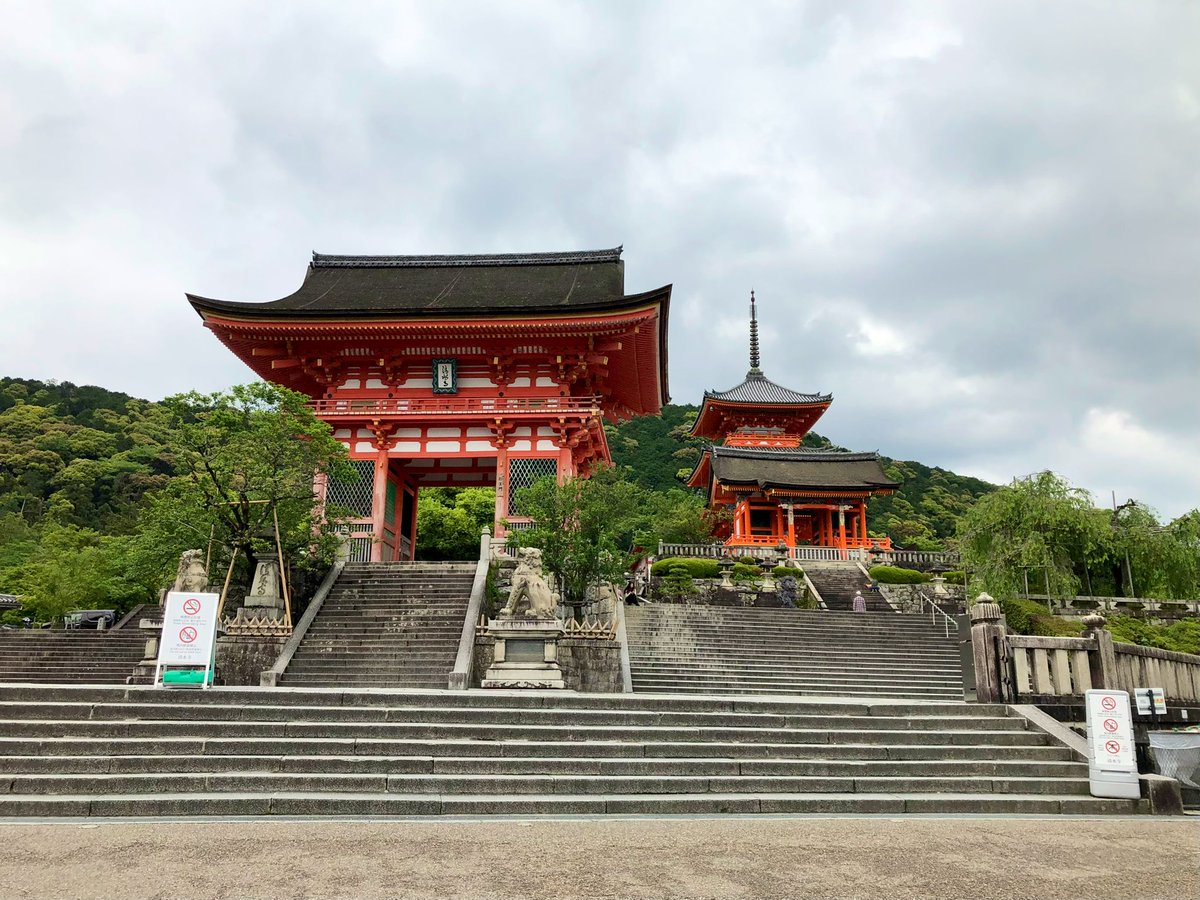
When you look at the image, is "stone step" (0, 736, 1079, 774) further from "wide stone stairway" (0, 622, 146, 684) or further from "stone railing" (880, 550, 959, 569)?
"stone railing" (880, 550, 959, 569)

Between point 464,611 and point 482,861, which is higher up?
point 464,611

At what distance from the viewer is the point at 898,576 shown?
27625 mm

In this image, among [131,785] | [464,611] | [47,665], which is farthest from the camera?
[47,665]

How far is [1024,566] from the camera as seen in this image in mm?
21594

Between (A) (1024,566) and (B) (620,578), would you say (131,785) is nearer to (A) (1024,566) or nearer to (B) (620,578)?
(B) (620,578)

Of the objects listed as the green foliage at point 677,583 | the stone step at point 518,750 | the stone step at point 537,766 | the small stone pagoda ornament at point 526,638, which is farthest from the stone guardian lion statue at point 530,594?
the green foliage at point 677,583

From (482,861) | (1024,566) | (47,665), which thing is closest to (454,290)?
(47,665)

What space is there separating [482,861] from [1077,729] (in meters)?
7.37

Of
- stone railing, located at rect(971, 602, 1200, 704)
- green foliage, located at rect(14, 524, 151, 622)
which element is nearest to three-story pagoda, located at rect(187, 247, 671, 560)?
green foliage, located at rect(14, 524, 151, 622)

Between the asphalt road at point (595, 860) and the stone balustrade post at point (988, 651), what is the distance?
10.2 feet

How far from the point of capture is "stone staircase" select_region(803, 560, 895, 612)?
26009 millimetres

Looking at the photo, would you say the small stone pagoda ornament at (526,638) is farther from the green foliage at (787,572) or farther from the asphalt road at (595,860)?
the green foliage at (787,572)

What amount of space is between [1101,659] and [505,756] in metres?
7.29

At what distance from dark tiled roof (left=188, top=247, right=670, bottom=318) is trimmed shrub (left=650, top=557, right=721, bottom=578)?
10.3m
